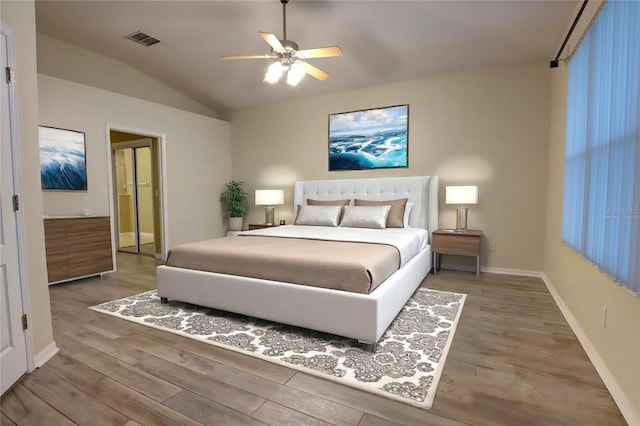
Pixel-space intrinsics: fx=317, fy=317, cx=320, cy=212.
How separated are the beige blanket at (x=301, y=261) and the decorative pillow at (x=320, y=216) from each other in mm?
1147

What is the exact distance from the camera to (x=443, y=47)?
382 centimetres

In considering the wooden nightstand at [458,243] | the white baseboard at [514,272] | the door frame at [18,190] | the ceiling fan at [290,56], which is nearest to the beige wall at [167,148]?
the door frame at [18,190]

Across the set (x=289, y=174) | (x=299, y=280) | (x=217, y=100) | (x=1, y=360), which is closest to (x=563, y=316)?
(x=299, y=280)

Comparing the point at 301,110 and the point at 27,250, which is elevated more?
the point at 301,110

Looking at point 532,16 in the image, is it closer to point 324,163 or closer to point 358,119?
point 358,119

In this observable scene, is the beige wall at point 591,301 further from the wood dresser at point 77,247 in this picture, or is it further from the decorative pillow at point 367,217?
Answer: the wood dresser at point 77,247

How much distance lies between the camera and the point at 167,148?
204 inches

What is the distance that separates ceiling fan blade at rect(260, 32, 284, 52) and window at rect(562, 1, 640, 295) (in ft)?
7.42

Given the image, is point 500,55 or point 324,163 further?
point 324,163

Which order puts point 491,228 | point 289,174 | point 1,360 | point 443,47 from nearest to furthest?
point 1,360, point 443,47, point 491,228, point 289,174

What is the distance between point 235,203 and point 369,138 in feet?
9.17

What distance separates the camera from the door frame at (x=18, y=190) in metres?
1.82

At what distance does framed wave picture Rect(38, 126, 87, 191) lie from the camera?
383 cm

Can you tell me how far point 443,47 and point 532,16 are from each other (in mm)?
921
